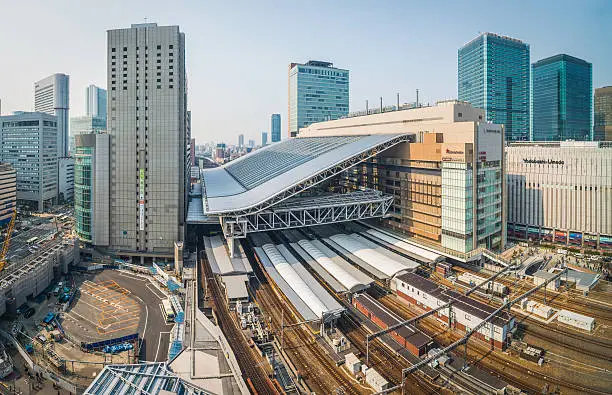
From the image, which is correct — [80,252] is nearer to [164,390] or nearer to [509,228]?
[164,390]

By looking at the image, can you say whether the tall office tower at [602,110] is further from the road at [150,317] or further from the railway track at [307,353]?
the road at [150,317]

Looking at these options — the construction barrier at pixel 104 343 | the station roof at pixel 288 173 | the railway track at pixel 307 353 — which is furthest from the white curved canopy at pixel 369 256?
the construction barrier at pixel 104 343

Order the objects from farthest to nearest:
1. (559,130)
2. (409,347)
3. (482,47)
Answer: (559,130) < (482,47) < (409,347)

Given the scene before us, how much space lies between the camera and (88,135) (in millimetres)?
72750

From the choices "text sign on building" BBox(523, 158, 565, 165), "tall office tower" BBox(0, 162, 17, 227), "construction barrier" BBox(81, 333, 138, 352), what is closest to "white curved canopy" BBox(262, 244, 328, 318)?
"construction barrier" BBox(81, 333, 138, 352)

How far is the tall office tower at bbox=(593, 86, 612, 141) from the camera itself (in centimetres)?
18915

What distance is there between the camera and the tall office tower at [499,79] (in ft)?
554

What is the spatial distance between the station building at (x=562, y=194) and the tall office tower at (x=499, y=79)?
98.5 m

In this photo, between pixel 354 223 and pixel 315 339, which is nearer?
pixel 315 339

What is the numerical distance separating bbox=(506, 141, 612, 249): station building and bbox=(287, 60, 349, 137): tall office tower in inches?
3969

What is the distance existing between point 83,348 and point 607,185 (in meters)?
90.0

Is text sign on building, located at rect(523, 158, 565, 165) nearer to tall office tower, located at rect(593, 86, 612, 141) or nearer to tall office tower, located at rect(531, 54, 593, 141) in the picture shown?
tall office tower, located at rect(531, 54, 593, 141)

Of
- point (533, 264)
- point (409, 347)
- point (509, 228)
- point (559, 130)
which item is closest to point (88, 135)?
point (409, 347)

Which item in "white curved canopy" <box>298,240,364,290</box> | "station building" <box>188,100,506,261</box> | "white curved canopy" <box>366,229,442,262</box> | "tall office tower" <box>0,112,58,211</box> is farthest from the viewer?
"tall office tower" <box>0,112,58,211</box>
